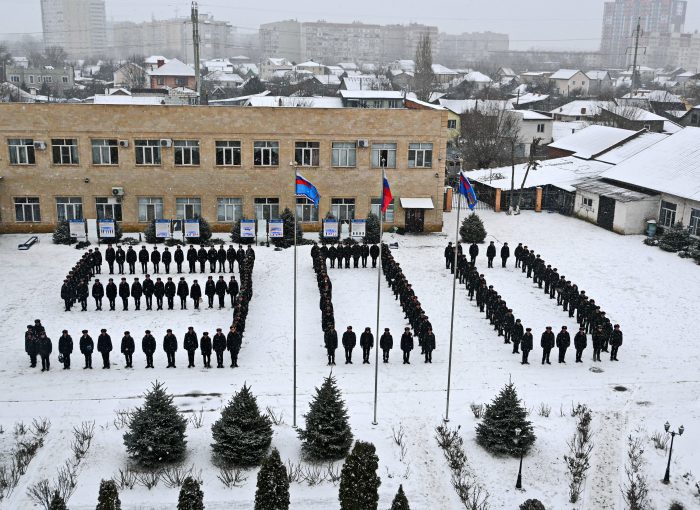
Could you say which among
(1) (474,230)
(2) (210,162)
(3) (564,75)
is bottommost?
(1) (474,230)

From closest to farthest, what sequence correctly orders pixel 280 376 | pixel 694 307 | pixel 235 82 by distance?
pixel 280 376
pixel 694 307
pixel 235 82

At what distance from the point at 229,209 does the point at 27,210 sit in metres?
8.83

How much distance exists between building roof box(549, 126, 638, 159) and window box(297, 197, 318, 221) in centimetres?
1968

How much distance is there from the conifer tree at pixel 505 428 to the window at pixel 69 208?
23.5 meters

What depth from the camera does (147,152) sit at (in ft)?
102

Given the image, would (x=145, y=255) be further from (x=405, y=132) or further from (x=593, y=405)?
(x=593, y=405)

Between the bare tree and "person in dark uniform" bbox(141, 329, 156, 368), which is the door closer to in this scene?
"person in dark uniform" bbox(141, 329, 156, 368)

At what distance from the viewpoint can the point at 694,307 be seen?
880 inches

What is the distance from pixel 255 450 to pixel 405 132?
21.8 m

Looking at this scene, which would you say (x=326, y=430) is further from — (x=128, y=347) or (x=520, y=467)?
(x=128, y=347)

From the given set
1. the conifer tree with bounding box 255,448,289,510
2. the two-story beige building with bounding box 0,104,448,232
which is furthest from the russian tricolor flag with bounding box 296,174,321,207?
the two-story beige building with bounding box 0,104,448,232

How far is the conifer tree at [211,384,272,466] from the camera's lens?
12750 mm

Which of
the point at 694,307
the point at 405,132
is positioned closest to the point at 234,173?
the point at 405,132

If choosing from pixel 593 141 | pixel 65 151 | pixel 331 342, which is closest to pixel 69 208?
pixel 65 151
